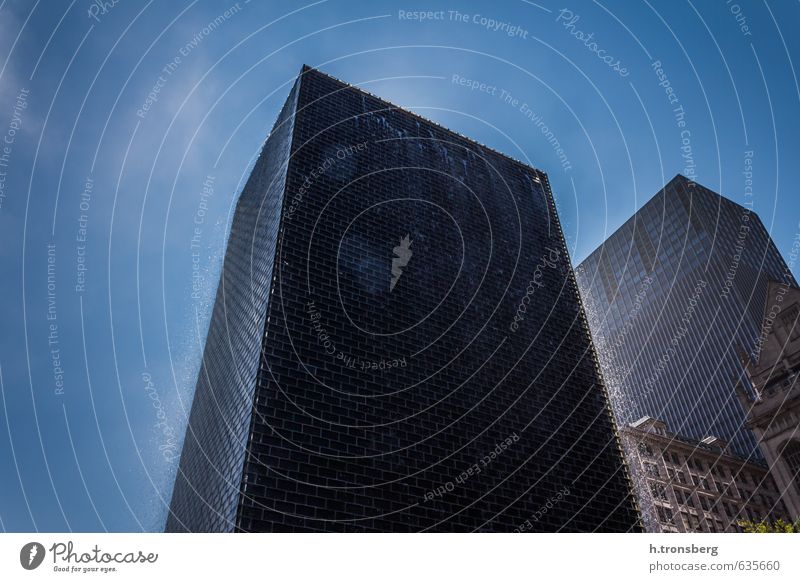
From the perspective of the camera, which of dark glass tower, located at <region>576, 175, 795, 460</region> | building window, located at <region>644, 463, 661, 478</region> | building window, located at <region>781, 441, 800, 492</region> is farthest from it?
dark glass tower, located at <region>576, 175, 795, 460</region>

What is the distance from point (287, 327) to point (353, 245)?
25.7ft

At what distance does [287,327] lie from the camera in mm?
28750

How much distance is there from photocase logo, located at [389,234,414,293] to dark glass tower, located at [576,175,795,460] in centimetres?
9327

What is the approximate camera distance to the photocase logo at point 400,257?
34.8 meters

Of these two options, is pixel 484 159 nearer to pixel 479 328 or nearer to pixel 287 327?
pixel 479 328

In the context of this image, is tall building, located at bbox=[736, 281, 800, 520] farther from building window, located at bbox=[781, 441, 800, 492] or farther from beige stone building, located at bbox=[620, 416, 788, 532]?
beige stone building, located at bbox=[620, 416, 788, 532]

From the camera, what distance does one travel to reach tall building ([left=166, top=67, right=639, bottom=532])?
Result: 2559 centimetres

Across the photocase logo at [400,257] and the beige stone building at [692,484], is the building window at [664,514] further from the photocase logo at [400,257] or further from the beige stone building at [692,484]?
the photocase logo at [400,257]

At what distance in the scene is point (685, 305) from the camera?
124 meters
